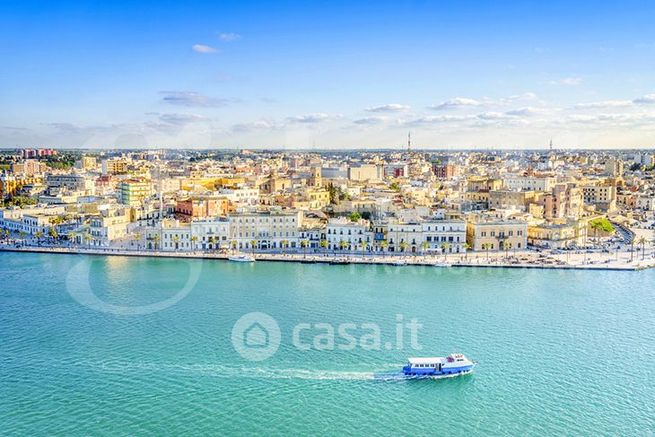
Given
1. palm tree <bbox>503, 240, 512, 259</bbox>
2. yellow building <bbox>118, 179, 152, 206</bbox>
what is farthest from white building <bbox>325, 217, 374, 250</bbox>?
yellow building <bbox>118, 179, 152, 206</bbox>

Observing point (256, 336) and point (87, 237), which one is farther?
point (87, 237)

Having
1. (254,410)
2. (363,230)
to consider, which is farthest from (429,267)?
(254,410)

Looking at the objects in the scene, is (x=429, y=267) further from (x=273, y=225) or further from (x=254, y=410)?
(x=254, y=410)

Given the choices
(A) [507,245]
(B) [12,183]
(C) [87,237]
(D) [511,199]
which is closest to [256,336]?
(A) [507,245]

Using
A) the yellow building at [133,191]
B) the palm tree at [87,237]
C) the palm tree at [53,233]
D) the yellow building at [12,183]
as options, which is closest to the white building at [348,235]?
the palm tree at [87,237]

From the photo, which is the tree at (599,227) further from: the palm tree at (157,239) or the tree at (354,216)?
the palm tree at (157,239)

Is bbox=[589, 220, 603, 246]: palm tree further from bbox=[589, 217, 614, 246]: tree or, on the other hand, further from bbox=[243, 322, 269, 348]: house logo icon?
bbox=[243, 322, 269, 348]: house logo icon

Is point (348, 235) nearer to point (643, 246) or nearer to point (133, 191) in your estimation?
point (643, 246)
